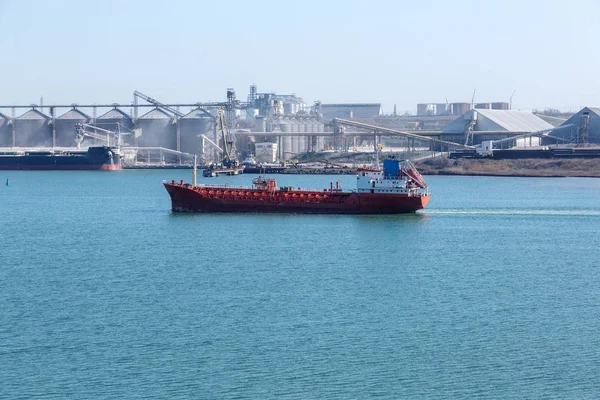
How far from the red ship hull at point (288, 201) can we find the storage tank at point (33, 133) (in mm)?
60087

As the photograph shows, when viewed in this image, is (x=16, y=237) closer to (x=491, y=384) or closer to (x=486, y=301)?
(x=486, y=301)

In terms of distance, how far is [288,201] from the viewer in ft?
128

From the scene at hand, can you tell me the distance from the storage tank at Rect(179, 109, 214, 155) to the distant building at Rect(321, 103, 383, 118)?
257 feet

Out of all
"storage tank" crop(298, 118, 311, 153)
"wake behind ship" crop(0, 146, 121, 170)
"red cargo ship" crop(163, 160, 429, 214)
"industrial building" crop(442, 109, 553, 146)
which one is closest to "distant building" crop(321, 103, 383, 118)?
"storage tank" crop(298, 118, 311, 153)

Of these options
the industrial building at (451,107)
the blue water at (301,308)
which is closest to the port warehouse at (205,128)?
the industrial building at (451,107)

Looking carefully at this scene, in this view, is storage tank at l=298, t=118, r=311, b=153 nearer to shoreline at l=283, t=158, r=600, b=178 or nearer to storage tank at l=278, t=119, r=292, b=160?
storage tank at l=278, t=119, r=292, b=160

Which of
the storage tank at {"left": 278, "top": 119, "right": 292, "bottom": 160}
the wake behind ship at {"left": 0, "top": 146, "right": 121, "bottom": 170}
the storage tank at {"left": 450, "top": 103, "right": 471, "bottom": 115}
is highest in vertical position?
the storage tank at {"left": 450, "top": 103, "right": 471, "bottom": 115}

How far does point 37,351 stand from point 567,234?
21.2 metres

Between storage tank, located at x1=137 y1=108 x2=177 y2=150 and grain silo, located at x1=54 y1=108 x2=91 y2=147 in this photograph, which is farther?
grain silo, located at x1=54 y1=108 x2=91 y2=147

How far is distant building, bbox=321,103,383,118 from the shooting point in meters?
170

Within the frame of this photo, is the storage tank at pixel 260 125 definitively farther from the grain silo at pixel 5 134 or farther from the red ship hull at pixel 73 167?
the grain silo at pixel 5 134

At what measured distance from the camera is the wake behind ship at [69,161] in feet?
271

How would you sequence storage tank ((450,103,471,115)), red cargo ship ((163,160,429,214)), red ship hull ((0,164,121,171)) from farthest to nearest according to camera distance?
storage tank ((450,103,471,115))
red ship hull ((0,164,121,171))
red cargo ship ((163,160,429,214))

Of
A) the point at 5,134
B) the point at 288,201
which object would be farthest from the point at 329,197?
the point at 5,134
